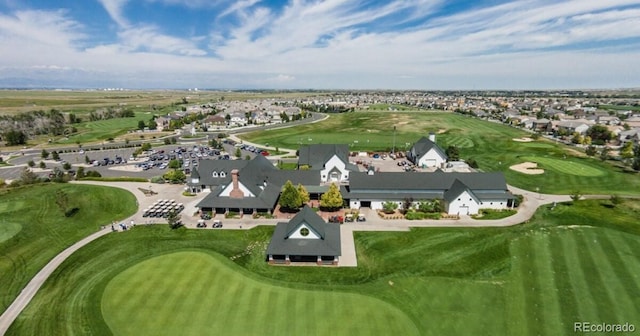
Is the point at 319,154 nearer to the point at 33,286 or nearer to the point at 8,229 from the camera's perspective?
the point at 33,286

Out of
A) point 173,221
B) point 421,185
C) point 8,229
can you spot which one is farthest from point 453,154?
point 8,229

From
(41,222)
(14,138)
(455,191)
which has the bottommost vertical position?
(41,222)

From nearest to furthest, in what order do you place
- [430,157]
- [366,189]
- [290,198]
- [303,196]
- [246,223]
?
[246,223]
[290,198]
[303,196]
[366,189]
[430,157]

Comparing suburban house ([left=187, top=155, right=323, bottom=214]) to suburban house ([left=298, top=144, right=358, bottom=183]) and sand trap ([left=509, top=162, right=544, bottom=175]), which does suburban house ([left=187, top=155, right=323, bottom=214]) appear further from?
sand trap ([left=509, top=162, right=544, bottom=175])

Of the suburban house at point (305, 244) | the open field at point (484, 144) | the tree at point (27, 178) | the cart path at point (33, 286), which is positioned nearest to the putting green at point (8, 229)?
the cart path at point (33, 286)

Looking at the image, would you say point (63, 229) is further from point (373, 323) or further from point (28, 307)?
point (373, 323)

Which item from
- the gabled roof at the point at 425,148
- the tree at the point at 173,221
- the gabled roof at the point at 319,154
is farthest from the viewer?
the gabled roof at the point at 425,148

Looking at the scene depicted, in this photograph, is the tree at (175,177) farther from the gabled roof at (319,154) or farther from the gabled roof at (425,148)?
the gabled roof at (425,148)
